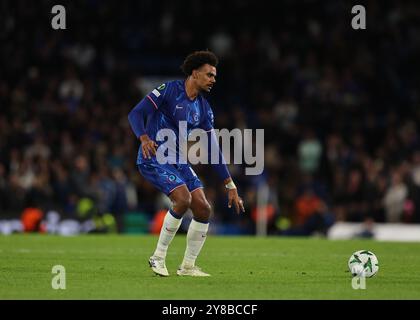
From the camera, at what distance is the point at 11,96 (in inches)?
1032

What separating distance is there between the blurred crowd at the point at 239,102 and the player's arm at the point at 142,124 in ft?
38.6

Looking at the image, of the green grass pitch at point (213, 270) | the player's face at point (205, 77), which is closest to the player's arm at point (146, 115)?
the player's face at point (205, 77)

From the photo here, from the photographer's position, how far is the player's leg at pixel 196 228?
1173cm

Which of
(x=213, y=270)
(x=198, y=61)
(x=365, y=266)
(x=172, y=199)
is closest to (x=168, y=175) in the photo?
(x=172, y=199)

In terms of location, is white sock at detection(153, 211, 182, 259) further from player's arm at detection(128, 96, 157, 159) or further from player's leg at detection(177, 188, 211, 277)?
player's arm at detection(128, 96, 157, 159)

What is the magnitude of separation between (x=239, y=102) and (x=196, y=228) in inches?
641

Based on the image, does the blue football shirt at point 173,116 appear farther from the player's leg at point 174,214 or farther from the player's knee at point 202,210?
the player's knee at point 202,210

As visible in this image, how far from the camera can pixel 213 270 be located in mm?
12844

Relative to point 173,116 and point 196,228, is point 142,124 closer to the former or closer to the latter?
point 173,116

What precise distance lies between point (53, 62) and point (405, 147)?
955cm

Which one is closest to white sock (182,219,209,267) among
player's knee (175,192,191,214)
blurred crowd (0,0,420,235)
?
player's knee (175,192,191,214)

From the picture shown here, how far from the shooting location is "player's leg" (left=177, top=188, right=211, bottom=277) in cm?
1173

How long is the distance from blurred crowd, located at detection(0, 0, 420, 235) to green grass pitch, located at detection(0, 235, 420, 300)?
13.5ft

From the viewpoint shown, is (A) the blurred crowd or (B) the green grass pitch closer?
(B) the green grass pitch
